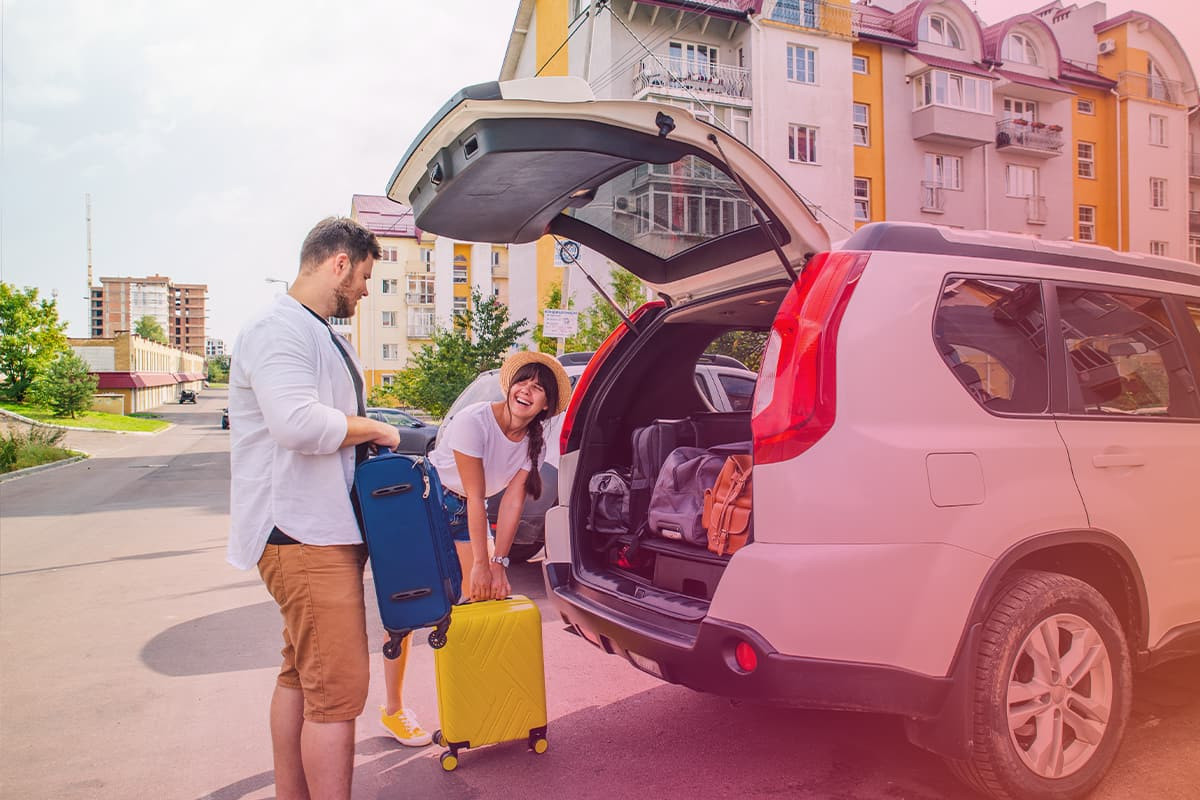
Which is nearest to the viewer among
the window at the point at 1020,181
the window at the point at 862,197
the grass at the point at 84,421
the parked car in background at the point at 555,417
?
the parked car in background at the point at 555,417

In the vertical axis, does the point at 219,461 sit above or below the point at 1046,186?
below

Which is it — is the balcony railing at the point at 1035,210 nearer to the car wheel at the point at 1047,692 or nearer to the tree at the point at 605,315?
the tree at the point at 605,315

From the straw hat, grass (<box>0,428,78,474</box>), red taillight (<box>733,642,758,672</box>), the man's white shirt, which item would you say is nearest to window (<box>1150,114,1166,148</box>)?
grass (<box>0,428,78,474</box>)

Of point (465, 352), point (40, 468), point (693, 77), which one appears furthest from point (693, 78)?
point (40, 468)

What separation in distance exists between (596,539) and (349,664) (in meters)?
1.64

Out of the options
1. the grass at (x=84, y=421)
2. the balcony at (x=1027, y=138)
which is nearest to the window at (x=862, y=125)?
the balcony at (x=1027, y=138)

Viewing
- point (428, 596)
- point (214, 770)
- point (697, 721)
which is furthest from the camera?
point (697, 721)

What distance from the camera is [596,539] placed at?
4.36 meters

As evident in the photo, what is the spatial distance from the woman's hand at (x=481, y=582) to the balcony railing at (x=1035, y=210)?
3886 cm

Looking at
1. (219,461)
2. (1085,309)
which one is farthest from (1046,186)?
(1085,309)

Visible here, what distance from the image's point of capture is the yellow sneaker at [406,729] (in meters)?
4.09

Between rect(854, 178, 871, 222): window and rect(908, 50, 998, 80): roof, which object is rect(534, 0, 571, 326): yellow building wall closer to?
rect(854, 178, 871, 222): window

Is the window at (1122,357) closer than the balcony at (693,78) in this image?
Yes

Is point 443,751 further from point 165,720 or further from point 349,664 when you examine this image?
point 165,720
